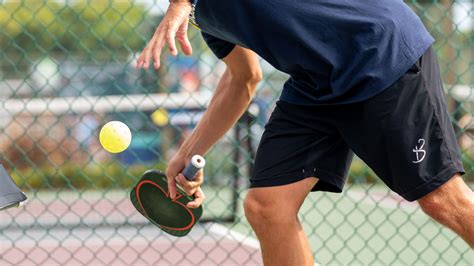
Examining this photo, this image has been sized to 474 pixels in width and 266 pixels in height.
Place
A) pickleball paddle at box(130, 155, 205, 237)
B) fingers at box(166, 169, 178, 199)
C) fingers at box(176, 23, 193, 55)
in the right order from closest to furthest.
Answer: fingers at box(176, 23, 193, 55) < fingers at box(166, 169, 178, 199) < pickleball paddle at box(130, 155, 205, 237)

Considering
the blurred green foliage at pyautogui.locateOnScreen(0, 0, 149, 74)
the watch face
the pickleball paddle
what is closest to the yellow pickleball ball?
the pickleball paddle

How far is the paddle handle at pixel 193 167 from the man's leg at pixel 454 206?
86cm

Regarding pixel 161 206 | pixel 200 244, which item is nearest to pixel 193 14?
pixel 161 206

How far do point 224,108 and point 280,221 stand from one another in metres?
0.57

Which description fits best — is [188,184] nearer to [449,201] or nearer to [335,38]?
[335,38]

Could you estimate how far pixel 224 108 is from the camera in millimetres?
3770

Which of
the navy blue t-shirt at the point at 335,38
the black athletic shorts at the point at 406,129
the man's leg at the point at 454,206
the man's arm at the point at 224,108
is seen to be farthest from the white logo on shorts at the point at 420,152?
the man's arm at the point at 224,108

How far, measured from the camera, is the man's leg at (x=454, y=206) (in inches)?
126

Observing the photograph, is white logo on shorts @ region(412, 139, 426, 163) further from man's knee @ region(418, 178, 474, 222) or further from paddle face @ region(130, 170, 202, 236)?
paddle face @ region(130, 170, 202, 236)

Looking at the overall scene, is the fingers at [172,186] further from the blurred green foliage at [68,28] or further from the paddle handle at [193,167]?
the blurred green foliage at [68,28]

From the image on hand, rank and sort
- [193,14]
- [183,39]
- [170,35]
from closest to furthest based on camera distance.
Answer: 1. [170,35]
2. [183,39]
3. [193,14]

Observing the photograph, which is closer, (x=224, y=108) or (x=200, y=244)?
(x=224, y=108)

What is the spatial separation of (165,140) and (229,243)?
3.52m

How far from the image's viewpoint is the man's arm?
12.3 feet
